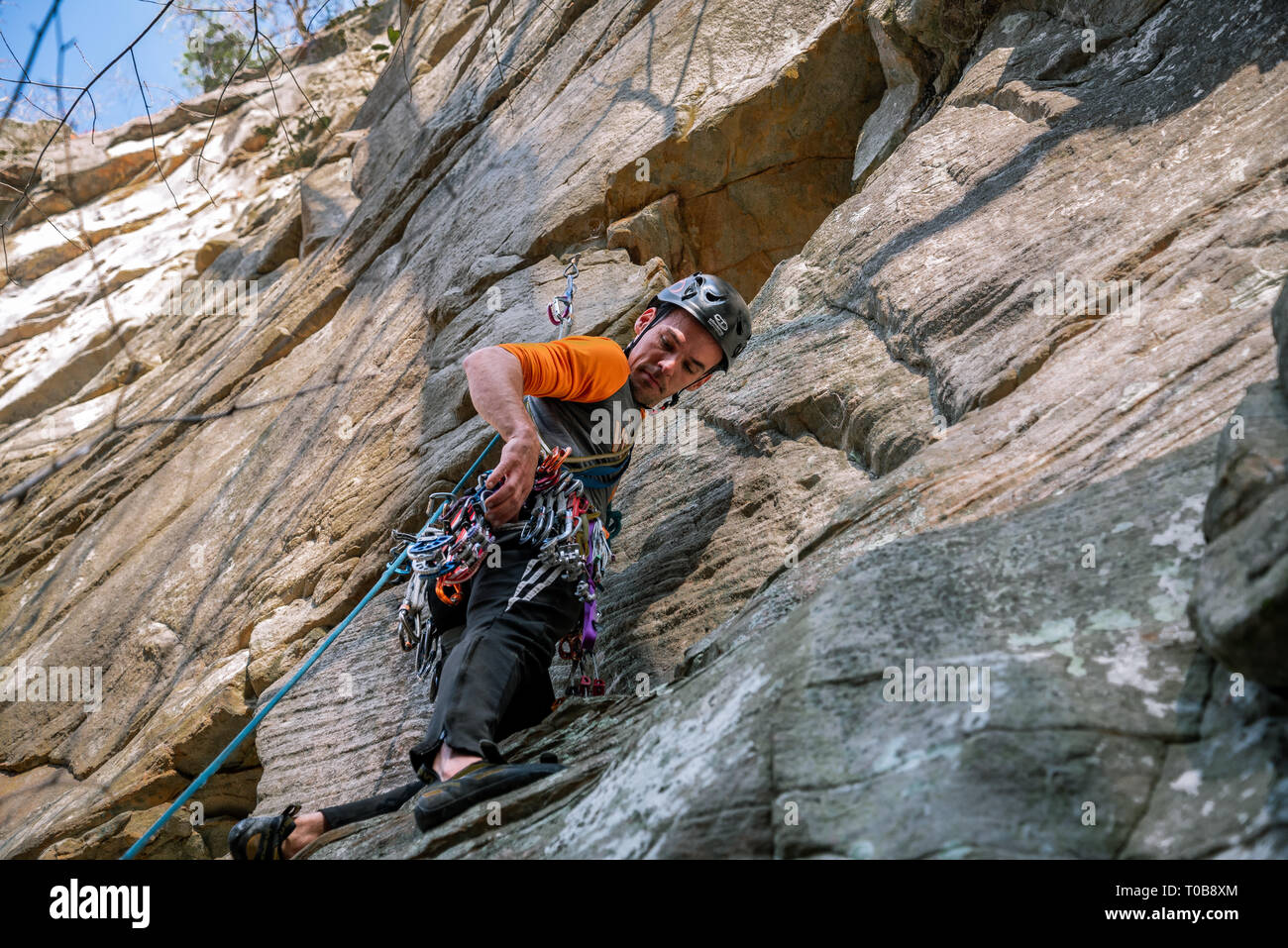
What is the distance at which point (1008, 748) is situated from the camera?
80.2 inches

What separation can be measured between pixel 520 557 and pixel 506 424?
1.73 ft

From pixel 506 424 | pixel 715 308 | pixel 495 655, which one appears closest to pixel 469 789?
pixel 495 655

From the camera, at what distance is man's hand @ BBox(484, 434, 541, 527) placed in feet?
12.5

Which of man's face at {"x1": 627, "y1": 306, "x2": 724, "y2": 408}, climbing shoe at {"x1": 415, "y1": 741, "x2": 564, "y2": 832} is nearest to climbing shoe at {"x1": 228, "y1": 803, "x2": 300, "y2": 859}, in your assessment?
climbing shoe at {"x1": 415, "y1": 741, "x2": 564, "y2": 832}

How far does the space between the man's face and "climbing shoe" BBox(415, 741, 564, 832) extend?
1940 mm

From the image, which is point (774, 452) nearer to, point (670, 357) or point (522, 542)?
point (670, 357)

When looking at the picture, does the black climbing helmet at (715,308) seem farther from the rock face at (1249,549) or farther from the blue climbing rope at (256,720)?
the rock face at (1249,549)

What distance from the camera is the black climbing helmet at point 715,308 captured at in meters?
4.71

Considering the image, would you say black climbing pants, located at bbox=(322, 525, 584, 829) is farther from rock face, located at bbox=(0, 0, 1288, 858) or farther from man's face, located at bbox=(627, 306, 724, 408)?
man's face, located at bbox=(627, 306, 724, 408)

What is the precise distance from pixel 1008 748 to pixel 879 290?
10.1 feet

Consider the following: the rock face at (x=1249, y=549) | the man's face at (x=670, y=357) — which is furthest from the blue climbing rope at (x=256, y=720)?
the rock face at (x=1249, y=549)

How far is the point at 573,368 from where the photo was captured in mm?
4219

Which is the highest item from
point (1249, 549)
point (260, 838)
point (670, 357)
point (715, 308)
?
point (715, 308)
